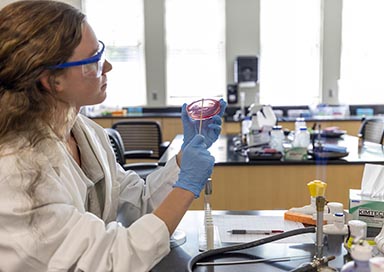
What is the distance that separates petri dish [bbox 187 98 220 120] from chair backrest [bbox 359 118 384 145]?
315 cm

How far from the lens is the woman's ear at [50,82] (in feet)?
3.69

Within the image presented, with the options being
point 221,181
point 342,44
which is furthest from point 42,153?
point 342,44

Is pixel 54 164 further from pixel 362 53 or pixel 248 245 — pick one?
pixel 362 53

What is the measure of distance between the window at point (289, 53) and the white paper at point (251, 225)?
4418 millimetres

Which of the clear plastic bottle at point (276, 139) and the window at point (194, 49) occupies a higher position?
the window at point (194, 49)

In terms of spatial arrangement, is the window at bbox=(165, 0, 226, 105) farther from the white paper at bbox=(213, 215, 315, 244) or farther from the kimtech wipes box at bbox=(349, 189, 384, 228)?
the kimtech wipes box at bbox=(349, 189, 384, 228)

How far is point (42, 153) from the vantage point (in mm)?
1062

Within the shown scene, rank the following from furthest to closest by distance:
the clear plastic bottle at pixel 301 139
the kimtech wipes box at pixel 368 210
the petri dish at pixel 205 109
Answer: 1. the clear plastic bottle at pixel 301 139
2. the petri dish at pixel 205 109
3. the kimtech wipes box at pixel 368 210

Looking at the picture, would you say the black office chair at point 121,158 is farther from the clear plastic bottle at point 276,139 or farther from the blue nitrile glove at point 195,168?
the blue nitrile glove at point 195,168

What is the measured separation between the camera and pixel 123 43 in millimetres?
5812

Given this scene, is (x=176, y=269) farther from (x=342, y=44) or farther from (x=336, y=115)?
(x=342, y=44)

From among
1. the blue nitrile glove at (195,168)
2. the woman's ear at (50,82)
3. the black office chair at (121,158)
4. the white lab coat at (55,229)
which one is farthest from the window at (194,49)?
the white lab coat at (55,229)

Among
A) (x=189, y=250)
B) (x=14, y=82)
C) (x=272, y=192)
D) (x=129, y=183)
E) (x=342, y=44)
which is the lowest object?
(x=272, y=192)

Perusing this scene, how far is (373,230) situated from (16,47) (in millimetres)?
1137
